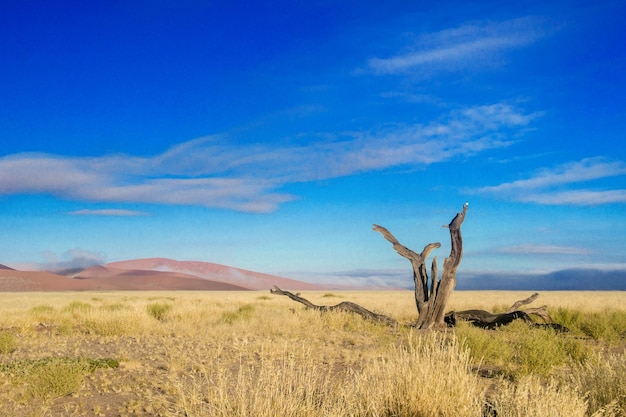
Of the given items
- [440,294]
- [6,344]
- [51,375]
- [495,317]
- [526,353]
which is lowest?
[6,344]

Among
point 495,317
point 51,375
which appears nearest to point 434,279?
point 495,317

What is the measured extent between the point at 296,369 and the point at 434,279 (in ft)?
28.6

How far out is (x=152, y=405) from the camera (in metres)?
7.96

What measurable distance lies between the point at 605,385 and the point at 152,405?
6252 mm

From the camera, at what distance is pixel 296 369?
10.5 m

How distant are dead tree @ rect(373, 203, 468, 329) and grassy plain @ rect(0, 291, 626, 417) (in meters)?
1.90

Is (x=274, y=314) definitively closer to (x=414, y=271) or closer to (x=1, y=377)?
(x=414, y=271)

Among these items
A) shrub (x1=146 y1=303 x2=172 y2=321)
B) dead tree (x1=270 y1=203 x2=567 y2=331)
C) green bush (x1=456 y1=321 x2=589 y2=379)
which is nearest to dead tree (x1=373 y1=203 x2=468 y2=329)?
dead tree (x1=270 y1=203 x2=567 y2=331)

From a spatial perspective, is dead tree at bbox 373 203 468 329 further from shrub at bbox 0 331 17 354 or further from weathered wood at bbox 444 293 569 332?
shrub at bbox 0 331 17 354

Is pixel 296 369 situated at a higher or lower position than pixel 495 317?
lower

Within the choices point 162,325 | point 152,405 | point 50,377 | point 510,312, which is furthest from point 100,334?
point 510,312

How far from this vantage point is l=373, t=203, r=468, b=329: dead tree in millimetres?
17766

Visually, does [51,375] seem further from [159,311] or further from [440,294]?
[159,311]

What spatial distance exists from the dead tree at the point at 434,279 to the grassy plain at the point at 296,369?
1898mm
